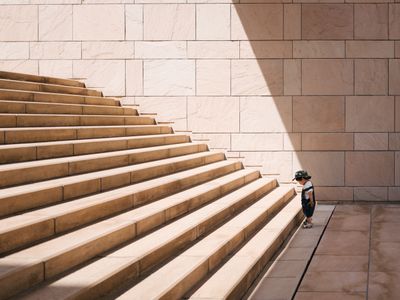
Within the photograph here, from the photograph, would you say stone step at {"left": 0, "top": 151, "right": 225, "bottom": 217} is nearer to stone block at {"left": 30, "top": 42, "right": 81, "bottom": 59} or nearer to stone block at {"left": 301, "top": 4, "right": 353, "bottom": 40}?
stone block at {"left": 30, "top": 42, "right": 81, "bottom": 59}

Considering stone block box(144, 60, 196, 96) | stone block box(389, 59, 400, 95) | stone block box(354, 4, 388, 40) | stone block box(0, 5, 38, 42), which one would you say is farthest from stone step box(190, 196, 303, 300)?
stone block box(0, 5, 38, 42)

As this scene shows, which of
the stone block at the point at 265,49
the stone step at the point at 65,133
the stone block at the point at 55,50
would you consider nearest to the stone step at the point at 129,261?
the stone step at the point at 65,133

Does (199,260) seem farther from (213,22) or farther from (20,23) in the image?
(20,23)

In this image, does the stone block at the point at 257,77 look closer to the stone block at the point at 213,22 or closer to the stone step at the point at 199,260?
the stone block at the point at 213,22

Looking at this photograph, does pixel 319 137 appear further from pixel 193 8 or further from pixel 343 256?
pixel 343 256

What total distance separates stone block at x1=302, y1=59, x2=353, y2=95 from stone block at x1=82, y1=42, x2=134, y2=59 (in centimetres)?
431

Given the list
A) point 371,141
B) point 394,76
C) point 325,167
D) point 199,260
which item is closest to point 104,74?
→ point 325,167

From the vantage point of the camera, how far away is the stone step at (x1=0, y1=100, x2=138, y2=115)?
8859 mm

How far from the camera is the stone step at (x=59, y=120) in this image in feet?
27.4

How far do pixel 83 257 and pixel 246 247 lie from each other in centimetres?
304

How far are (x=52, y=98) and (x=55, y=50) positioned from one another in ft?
12.8

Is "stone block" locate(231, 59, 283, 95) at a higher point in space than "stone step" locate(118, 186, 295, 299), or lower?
higher

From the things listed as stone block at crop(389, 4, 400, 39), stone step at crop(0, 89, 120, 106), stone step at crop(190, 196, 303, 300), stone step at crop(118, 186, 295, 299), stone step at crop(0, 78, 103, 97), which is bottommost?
stone step at crop(190, 196, 303, 300)

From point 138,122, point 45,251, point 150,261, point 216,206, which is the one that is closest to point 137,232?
point 150,261
